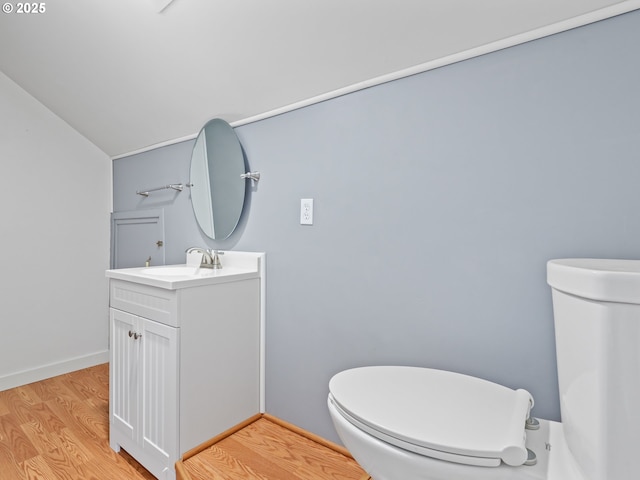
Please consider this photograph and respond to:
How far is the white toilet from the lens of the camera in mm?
584

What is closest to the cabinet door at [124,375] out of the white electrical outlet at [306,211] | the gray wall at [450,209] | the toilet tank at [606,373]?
the gray wall at [450,209]

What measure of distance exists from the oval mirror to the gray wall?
0.17 meters

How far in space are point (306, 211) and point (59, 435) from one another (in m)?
1.61

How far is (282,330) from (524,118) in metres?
1.25

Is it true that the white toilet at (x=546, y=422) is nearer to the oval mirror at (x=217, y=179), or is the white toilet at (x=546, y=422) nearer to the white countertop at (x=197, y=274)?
the white countertop at (x=197, y=274)

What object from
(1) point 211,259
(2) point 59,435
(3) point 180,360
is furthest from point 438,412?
(2) point 59,435

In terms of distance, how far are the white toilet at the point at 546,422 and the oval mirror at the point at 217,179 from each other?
3.82 ft

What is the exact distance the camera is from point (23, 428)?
5.49 feet

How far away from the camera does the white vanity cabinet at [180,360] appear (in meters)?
1.28

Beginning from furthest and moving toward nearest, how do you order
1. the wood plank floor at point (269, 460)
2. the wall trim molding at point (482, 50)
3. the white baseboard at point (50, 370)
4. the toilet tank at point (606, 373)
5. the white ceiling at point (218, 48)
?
the white baseboard at point (50, 370)
the wood plank floor at point (269, 460)
the white ceiling at point (218, 48)
the wall trim molding at point (482, 50)
the toilet tank at point (606, 373)

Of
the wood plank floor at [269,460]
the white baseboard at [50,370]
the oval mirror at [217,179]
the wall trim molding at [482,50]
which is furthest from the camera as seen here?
the white baseboard at [50,370]

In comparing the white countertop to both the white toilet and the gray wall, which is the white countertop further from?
the white toilet

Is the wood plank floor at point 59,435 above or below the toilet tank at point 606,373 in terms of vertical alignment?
below

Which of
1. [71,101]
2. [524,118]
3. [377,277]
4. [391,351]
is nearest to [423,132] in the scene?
[524,118]
